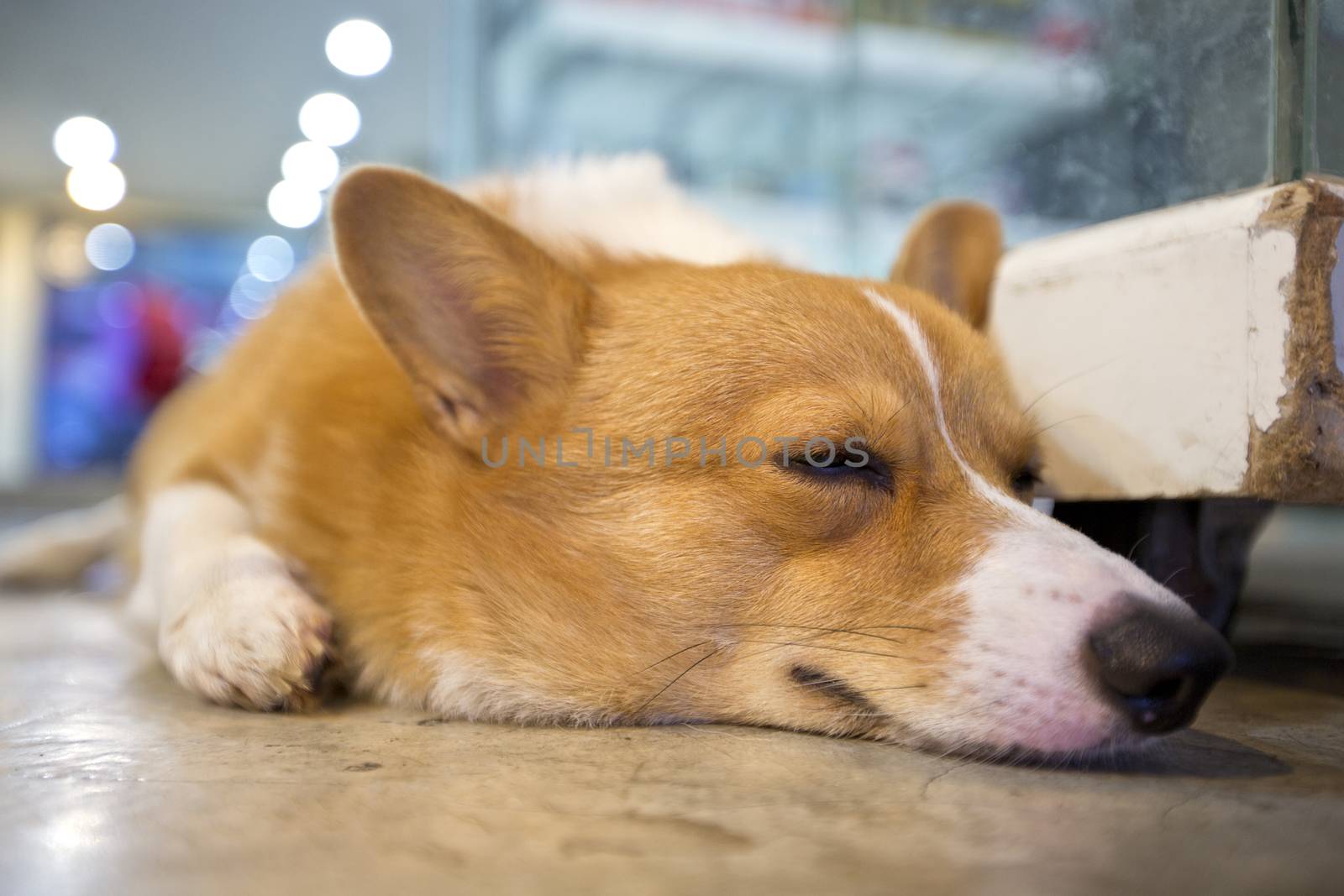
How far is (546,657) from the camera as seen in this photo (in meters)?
1.37

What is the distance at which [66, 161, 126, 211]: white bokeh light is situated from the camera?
8.16 metres

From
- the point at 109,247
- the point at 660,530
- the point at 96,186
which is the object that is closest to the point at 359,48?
the point at 96,186

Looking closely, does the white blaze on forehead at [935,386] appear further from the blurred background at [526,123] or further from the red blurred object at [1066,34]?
the red blurred object at [1066,34]

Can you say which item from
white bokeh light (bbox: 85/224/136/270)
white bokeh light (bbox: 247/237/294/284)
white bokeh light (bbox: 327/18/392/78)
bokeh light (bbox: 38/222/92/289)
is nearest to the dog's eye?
white bokeh light (bbox: 327/18/392/78)

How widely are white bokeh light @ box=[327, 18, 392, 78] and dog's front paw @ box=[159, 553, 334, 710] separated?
4764 mm

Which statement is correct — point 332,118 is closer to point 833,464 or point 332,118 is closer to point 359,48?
point 359,48

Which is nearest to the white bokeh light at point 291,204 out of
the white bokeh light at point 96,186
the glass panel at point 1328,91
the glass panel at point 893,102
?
the white bokeh light at point 96,186

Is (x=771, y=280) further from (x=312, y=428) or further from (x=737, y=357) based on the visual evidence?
(x=312, y=428)

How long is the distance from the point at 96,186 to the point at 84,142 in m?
1.31

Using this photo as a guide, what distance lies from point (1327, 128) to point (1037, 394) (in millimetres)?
625

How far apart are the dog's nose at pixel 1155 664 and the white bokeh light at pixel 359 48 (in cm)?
543

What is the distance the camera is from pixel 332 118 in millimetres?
5973

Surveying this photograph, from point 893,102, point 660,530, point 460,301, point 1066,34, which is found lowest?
point 660,530

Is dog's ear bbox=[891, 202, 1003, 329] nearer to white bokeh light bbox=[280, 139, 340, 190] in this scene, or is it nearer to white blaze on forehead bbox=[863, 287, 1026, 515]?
white blaze on forehead bbox=[863, 287, 1026, 515]
